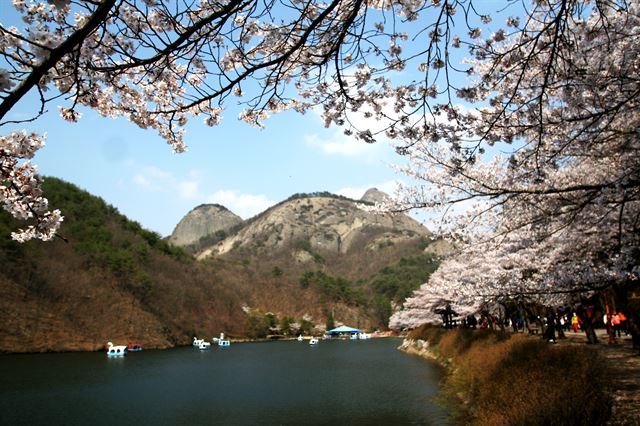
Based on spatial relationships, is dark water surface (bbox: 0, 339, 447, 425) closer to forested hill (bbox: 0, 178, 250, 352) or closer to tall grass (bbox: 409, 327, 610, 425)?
tall grass (bbox: 409, 327, 610, 425)

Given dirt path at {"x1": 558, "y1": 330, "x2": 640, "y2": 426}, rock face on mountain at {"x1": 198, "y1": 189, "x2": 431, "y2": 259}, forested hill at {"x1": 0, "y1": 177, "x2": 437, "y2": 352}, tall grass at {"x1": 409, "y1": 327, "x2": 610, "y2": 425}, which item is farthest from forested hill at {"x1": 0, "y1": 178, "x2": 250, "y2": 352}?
rock face on mountain at {"x1": 198, "y1": 189, "x2": 431, "y2": 259}

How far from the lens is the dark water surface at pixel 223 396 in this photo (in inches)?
512

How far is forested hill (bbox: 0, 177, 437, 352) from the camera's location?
4512cm

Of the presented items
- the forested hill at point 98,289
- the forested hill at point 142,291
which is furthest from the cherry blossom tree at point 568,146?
the forested hill at point 98,289

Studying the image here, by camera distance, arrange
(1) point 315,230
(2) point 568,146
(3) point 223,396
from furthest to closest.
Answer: (1) point 315,230, (3) point 223,396, (2) point 568,146

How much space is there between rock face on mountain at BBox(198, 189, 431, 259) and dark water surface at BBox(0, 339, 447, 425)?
131297 mm

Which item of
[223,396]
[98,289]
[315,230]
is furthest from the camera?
[315,230]

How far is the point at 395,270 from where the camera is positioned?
121 m

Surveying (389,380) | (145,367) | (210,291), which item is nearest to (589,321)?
(389,380)

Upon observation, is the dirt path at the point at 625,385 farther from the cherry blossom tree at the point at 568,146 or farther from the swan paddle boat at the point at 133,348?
the swan paddle boat at the point at 133,348

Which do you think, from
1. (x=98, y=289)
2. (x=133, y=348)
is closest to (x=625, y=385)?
(x=133, y=348)

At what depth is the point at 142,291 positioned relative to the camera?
195 feet

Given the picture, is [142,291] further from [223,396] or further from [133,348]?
[223,396]

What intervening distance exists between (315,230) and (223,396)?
513ft
